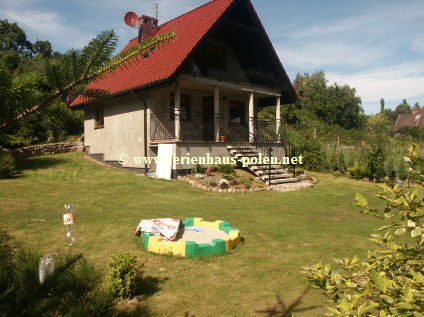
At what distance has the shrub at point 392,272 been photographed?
1529 millimetres

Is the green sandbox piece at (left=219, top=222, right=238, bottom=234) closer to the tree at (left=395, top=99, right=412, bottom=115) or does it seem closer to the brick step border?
the brick step border

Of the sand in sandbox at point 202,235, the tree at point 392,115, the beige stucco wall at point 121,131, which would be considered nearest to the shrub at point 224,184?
the beige stucco wall at point 121,131

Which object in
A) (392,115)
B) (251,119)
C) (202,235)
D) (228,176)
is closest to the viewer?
(202,235)

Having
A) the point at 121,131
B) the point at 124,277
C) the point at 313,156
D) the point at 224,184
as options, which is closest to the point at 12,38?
the point at 121,131

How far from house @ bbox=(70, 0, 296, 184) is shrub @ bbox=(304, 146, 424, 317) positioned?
38.8ft

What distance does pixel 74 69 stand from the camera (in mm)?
1314

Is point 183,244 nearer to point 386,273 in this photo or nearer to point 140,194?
point 386,273

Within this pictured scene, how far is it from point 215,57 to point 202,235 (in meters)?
13.3

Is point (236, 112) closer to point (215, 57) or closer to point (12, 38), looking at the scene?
point (215, 57)

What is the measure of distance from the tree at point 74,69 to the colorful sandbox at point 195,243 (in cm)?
432

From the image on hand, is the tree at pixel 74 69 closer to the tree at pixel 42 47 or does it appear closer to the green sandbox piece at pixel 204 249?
the green sandbox piece at pixel 204 249

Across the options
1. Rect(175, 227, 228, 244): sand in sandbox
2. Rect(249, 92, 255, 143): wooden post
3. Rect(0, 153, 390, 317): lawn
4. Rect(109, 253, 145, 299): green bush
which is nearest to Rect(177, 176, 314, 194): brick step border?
Rect(0, 153, 390, 317): lawn

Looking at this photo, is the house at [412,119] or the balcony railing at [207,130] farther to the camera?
the house at [412,119]

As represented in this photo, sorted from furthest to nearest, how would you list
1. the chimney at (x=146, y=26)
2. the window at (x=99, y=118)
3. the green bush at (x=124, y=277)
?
the chimney at (x=146, y=26), the window at (x=99, y=118), the green bush at (x=124, y=277)
